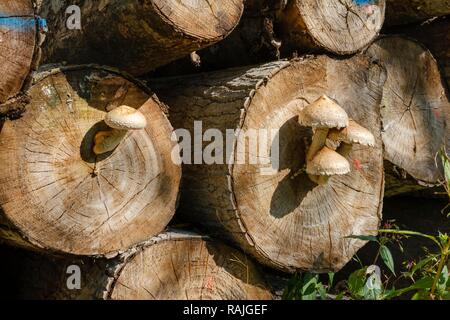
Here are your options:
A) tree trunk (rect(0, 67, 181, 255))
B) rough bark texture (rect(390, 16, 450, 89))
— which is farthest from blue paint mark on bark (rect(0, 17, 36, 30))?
rough bark texture (rect(390, 16, 450, 89))

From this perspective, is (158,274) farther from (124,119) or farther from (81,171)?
(124,119)

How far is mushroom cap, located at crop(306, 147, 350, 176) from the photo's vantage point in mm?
2908

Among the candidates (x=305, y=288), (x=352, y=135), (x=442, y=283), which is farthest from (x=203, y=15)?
(x=442, y=283)

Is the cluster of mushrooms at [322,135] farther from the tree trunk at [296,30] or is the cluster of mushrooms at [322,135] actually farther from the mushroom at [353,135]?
the tree trunk at [296,30]

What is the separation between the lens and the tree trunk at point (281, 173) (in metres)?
2.91

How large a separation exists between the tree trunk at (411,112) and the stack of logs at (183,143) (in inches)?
9.1

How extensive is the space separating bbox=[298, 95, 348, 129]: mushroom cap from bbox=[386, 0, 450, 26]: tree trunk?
1.47 meters

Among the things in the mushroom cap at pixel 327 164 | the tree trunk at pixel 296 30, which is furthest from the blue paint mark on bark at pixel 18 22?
the mushroom cap at pixel 327 164

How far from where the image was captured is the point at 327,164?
291 cm

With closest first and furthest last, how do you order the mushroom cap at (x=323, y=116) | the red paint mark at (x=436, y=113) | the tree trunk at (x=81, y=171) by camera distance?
the tree trunk at (x=81, y=171) < the mushroom cap at (x=323, y=116) < the red paint mark at (x=436, y=113)

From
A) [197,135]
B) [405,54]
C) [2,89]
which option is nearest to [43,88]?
[2,89]

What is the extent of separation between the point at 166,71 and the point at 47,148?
1258 millimetres
